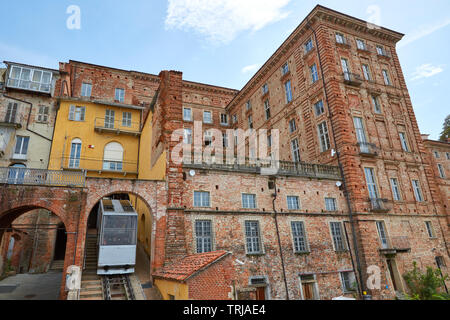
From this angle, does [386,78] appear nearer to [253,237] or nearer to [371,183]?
[371,183]

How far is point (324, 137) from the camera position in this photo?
21125 millimetres

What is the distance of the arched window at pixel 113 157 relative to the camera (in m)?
23.1

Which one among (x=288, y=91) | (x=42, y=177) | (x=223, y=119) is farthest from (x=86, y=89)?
(x=288, y=91)

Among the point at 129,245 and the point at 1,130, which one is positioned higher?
the point at 1,130

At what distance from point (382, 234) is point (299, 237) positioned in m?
6.40

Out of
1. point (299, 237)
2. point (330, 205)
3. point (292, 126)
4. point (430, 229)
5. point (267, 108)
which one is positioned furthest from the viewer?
point (267, 108)

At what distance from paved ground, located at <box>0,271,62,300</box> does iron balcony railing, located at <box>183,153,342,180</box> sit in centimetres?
916

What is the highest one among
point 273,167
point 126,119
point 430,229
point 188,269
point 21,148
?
point 126,119

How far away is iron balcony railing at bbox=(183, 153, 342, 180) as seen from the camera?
53.4 feet

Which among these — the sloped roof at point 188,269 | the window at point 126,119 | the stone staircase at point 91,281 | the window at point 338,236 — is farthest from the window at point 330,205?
the window at point 126,119

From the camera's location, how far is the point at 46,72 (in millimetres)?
23141
